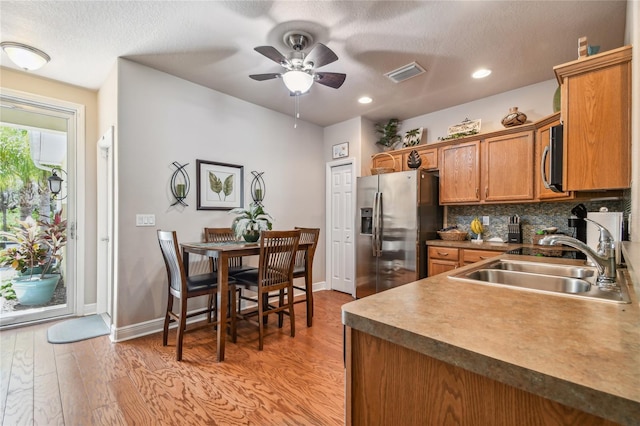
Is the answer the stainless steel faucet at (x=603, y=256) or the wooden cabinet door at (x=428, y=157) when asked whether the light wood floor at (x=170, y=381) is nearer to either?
the stainless steel faucet at (x=603, y=256)

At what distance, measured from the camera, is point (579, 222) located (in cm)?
276

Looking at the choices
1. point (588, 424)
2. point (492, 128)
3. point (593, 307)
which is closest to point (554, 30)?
point (492, 128)

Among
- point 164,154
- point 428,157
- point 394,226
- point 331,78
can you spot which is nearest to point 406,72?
point 331,78

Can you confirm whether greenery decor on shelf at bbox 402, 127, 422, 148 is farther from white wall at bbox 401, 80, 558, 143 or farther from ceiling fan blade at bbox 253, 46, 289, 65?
ceiling fan blade at bbox 253, 46, 289, 65

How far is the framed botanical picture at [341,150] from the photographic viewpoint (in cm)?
446

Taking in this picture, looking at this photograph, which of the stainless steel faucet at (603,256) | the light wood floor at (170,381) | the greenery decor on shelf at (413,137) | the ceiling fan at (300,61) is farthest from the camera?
the greenery decor on shelf at (413,137)

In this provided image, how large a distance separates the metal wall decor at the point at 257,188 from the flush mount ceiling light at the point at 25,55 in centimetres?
219

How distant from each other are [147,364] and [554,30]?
13.5 feet

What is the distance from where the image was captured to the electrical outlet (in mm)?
2844

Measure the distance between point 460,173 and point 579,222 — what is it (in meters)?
1.24

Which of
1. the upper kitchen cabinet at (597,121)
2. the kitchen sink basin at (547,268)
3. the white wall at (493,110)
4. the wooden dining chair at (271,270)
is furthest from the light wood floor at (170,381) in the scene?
the white wall at (493,110)

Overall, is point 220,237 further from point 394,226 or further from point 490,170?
point 490,170

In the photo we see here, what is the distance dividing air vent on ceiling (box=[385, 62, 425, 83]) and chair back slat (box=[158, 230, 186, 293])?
2.60m

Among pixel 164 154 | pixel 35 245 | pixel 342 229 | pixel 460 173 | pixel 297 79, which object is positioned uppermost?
pixel 297 79
